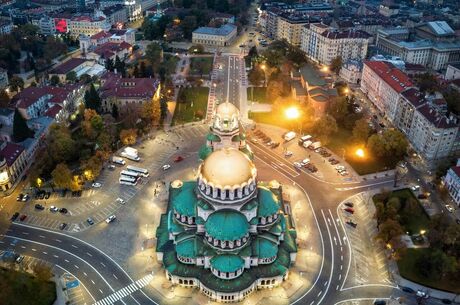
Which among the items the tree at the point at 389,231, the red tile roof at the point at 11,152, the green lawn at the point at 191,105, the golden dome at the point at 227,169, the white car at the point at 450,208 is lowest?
the white car at the point at 450,208

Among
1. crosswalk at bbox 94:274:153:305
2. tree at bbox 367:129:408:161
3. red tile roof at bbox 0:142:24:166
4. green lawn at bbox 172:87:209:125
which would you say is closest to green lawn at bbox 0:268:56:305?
crosswalk at bbox 94:274:153:305

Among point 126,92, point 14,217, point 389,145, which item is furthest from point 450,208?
point 126,92

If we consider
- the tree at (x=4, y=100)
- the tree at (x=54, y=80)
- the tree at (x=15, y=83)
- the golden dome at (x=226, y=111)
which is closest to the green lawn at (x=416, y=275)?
the golden dome at (x=226, y=111)

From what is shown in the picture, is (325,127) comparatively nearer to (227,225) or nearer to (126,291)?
(227,225)

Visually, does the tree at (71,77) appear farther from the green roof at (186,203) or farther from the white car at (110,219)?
the green roof at (186,203)

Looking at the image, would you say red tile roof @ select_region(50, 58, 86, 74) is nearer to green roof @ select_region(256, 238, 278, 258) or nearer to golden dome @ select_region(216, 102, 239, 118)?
golden dome @ select_region(216, 102, 239, 118)

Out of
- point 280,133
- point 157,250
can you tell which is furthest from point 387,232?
point 280,133

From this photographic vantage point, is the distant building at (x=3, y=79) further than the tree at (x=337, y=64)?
No
